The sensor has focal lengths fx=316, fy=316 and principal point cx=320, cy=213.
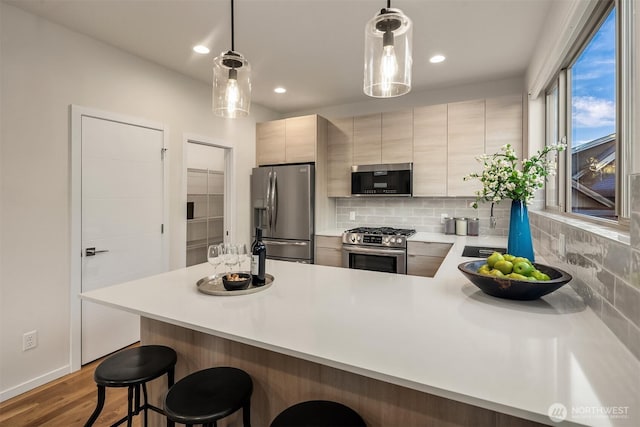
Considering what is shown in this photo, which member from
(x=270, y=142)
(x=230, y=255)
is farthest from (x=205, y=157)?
(x=230, y=255)

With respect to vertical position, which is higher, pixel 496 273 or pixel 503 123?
pixel 503 123

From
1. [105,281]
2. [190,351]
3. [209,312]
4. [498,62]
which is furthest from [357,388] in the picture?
[498,62]

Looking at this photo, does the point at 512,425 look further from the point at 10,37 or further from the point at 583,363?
the point at 10,37

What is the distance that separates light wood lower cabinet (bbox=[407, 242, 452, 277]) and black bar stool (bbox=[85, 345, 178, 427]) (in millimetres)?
2550

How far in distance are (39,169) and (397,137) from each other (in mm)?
3414

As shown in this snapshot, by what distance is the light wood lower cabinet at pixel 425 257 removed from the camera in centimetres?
330

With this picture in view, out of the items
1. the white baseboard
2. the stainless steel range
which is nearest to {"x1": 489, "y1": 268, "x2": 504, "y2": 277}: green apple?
the stainless steel range

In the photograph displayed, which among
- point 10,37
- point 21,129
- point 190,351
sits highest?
point 10,37

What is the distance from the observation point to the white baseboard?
216 cm

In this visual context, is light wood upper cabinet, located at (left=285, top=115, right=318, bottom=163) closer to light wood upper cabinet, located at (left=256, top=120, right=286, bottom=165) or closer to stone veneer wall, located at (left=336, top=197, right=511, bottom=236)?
light wood upper cabinet, located at (left=256, top=120, right=286, bottom=165)

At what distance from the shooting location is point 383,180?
3.89m

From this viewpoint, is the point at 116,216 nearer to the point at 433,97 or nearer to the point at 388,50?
the point at 388,50

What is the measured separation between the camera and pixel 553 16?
2.10 metres

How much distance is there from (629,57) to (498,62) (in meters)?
2.08
